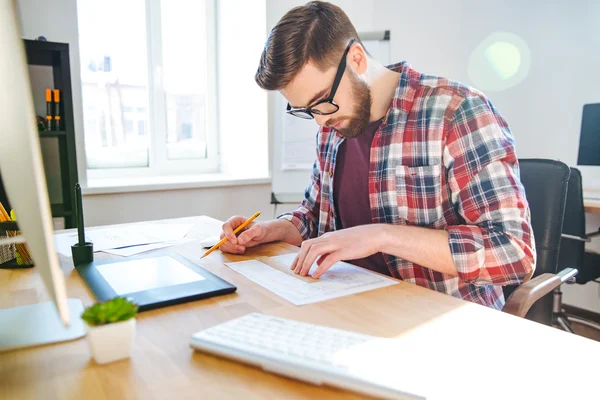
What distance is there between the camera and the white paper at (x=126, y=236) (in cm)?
119

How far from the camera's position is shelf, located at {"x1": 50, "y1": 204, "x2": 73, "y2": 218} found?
1938 mm

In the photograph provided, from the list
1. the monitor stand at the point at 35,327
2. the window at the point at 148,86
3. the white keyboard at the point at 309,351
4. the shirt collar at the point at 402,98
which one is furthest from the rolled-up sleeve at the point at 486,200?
the window at the point at 148,86

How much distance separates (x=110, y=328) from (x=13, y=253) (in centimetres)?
62

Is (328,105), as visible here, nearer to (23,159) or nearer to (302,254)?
(302,254)

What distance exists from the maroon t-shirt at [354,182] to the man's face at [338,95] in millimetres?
81

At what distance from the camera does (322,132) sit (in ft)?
4.84

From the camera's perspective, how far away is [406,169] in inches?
44.3

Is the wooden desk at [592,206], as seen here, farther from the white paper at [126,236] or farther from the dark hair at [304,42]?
the white paper at [126,236]

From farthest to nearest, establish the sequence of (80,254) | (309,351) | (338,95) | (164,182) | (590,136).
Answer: (164,182) < (590,136) < (338,95) < (80,254) < (309,351)

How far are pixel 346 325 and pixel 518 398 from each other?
25cm

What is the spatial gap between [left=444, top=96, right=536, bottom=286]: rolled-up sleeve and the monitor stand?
27.9 inches

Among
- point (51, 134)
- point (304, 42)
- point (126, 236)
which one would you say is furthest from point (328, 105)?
point (51, 134)

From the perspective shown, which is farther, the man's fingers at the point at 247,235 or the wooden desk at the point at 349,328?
the man's fingers at the point at 247,235

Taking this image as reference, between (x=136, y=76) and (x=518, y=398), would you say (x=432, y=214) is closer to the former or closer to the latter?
(x=518, y=398)
